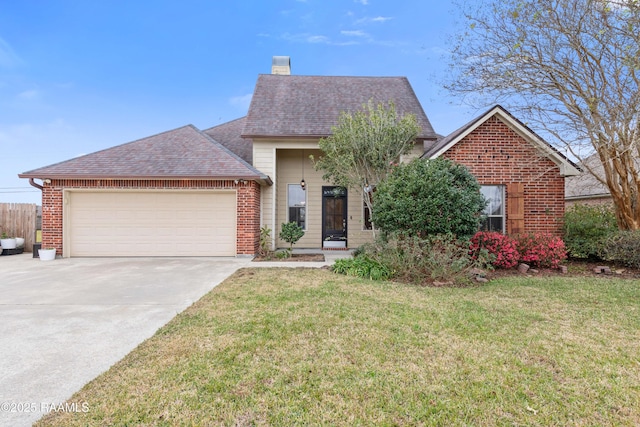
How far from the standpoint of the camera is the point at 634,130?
7.89 m

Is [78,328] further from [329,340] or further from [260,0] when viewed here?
[260,0]

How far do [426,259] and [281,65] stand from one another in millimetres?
12764

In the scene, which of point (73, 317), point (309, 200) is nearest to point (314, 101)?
point (309, 200)

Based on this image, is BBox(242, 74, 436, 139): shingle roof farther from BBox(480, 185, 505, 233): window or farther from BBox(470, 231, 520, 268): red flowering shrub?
BBox(470, 231, 520, 268): red flowering shrub

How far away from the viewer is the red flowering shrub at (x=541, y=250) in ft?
25.2

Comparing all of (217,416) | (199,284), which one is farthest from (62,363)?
(199,284)

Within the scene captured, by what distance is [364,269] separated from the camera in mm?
6980

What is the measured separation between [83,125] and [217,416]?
20.2 metres

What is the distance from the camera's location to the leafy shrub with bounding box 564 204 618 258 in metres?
8.49

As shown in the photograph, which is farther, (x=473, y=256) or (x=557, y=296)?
(x=473, y=256)

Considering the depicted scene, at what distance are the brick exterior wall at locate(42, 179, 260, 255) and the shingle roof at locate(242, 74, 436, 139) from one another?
228 cm

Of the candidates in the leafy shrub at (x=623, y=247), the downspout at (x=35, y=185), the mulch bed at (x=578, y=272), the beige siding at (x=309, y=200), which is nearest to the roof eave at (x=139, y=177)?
the downspout at (x=35, y=185)

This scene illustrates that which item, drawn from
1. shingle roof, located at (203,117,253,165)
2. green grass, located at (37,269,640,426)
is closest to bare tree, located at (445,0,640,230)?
green grass, located at (37,269,640,426)

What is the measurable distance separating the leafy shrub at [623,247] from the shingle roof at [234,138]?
1125 centimetres
